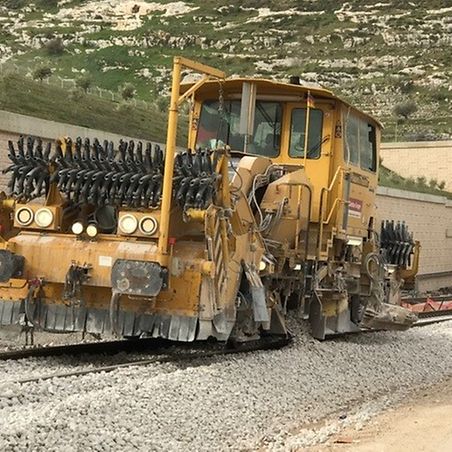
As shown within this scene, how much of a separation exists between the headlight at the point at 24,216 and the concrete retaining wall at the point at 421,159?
1405 inches

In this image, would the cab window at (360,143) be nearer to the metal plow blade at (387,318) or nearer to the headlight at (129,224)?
the metal plow blade at (387,318)

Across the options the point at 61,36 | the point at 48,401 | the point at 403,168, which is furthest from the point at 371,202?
the point at 61,36

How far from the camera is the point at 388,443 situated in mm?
7992

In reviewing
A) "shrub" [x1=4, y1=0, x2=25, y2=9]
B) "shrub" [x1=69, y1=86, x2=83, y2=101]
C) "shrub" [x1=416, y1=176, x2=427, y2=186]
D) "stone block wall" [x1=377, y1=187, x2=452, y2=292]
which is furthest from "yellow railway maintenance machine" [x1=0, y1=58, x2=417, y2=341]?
"shrub" [x1=4, y1=0, x2=25, y2=9]

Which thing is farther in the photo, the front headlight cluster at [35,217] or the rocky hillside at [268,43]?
the rocky hillside at [268,43]

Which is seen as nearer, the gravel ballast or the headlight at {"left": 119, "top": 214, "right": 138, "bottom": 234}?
the gravel ballast

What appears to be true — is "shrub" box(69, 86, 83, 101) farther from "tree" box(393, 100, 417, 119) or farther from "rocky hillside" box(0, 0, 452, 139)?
"tree" box(393, 100, 417, 119)

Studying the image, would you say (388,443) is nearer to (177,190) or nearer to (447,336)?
(177,190)

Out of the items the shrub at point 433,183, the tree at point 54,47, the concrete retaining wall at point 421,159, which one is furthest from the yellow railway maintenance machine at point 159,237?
the tree at point 54,47

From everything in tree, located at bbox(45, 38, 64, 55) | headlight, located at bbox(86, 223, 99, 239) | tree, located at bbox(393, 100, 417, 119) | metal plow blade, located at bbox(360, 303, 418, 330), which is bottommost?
metal plow blade, located at bbox(360, 303, 418, 330)

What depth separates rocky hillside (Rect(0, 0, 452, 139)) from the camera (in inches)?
2744

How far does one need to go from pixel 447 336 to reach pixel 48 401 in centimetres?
971

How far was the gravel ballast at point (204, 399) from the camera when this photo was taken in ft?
23.0

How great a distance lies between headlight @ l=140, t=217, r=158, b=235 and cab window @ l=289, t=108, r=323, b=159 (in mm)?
3560
